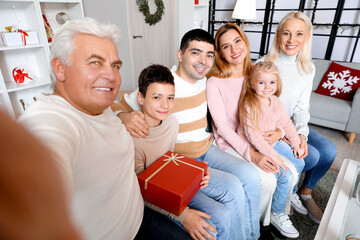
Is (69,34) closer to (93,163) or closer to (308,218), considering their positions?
(93,163)

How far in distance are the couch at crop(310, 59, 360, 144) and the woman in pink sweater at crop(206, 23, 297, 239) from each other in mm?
1625

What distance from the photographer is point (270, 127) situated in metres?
1.43

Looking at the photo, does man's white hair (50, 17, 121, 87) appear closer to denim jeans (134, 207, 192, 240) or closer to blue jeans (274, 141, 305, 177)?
denim jeans (134, 207, 192, 240)

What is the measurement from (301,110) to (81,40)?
161 cm

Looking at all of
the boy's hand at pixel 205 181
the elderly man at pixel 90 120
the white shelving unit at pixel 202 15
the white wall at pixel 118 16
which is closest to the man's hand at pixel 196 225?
the boy's hand at pixel 205 181

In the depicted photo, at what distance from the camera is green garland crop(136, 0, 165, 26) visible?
3384mm

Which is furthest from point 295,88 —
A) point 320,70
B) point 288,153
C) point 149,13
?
point 149,13

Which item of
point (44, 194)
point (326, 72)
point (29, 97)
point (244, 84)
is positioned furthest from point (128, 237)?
point (326, 72)

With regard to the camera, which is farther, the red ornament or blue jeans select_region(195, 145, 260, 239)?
the red ornament

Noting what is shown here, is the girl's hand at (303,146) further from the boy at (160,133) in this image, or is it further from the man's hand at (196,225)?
the man's hand at (196,225)

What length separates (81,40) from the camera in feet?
2.02

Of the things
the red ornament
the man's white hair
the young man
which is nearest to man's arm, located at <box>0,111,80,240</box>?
the man's white hair

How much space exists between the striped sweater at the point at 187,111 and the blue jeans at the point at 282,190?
0.51 metres

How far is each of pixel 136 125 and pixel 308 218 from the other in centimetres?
140
